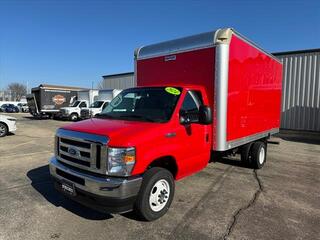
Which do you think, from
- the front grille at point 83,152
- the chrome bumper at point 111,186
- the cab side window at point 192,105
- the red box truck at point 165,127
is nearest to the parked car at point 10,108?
the red box truck at point 165,127

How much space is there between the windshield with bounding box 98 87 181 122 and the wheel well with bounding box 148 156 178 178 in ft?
2.12

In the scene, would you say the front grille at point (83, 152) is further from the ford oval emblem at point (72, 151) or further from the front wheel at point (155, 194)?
the front wheel at point (155, 194)

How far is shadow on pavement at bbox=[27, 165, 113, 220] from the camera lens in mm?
4535

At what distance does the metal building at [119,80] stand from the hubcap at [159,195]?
22.4 metres

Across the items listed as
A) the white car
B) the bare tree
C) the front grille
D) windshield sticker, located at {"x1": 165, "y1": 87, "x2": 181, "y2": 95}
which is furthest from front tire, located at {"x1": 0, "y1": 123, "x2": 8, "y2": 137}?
the bare tree

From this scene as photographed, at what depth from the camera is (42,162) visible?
8.22 meters

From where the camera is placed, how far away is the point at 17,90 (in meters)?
114

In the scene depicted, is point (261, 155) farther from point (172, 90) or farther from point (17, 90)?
point (17, 90)

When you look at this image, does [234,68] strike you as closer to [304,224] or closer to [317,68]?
[304,224]

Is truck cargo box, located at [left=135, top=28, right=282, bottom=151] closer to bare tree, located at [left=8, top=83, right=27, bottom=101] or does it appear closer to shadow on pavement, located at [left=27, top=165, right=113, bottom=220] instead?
shadow on pavement, located at [left=27, top=165, right=113, bottom=220]

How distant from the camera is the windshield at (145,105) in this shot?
473 centimetres

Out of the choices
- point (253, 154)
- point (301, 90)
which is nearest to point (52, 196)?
point (253, 154)

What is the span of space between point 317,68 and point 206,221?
49.3 feet

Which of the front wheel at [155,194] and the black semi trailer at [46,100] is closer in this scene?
the front wheel at [155,194]
